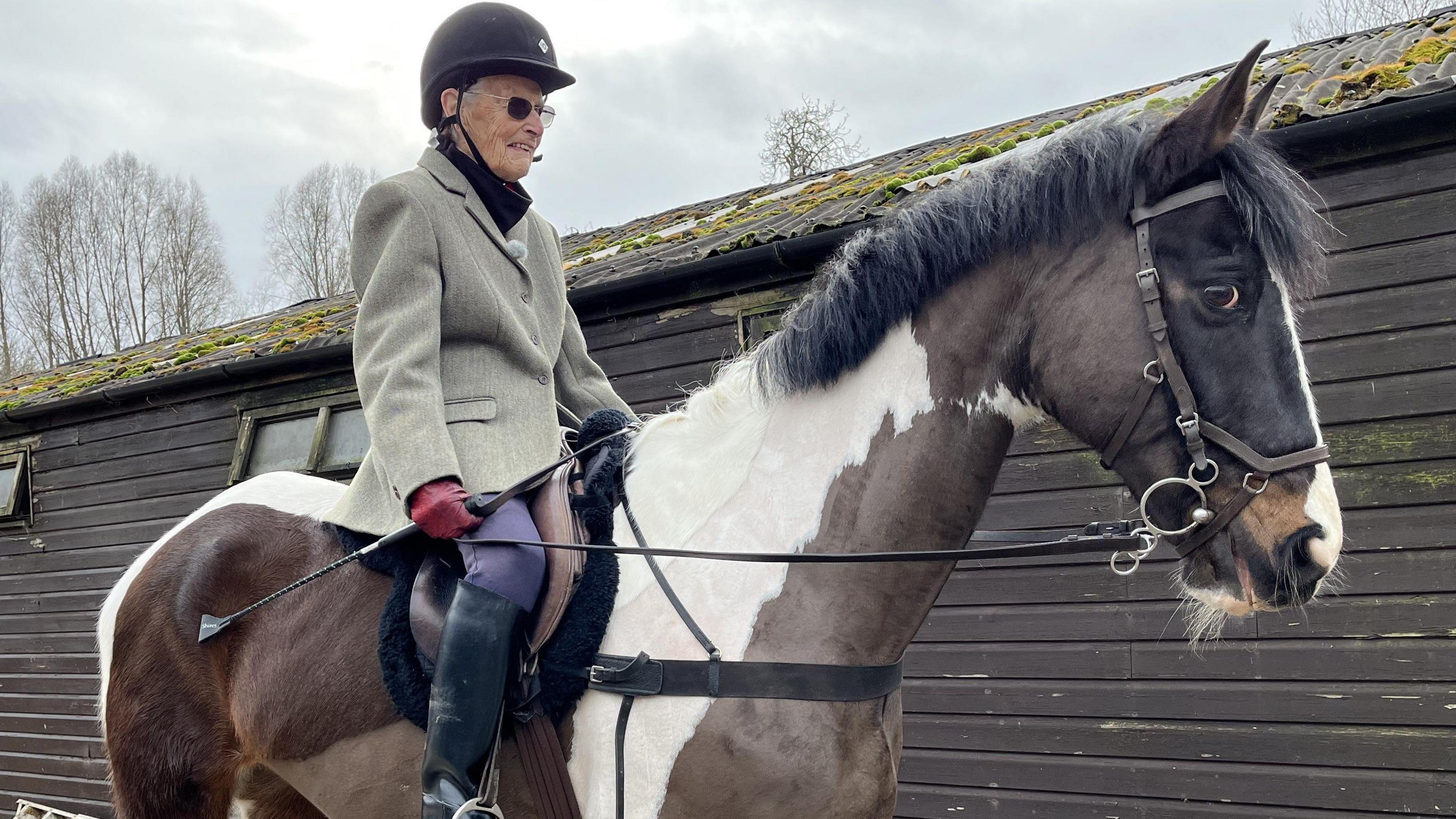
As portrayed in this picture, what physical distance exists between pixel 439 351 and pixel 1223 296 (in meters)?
1.69

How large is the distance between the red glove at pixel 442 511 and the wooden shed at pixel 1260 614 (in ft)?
9.72

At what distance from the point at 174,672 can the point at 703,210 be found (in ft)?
24.4

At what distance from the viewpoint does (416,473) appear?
2059 millimetres

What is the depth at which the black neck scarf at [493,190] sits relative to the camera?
247 cm

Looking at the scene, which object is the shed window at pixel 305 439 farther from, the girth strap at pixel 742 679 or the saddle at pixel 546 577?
the girth strap at pixel 742 679

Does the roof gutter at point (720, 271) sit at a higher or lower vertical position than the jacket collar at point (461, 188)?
higher

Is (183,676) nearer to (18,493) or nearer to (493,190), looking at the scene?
(493,190)

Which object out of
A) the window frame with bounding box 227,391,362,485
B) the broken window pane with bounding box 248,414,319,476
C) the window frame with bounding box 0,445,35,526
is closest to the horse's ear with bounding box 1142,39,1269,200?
the window frame with bounding box 227,391,362,485

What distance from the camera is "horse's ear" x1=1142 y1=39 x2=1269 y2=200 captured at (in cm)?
167

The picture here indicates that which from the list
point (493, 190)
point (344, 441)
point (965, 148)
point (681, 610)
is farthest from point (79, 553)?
point (681, 610)

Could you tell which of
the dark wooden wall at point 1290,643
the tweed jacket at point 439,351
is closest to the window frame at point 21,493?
the dark wooden wall at point 1290,643

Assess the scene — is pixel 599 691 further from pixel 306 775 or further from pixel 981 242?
pixel 981 242

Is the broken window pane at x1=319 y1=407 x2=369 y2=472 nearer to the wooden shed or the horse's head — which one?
the wooden shed

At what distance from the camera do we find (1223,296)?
5.48 ft
